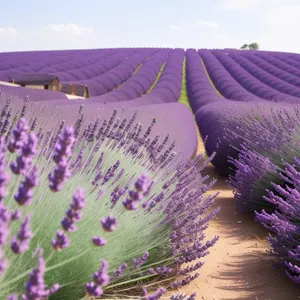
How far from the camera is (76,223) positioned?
2.05 m

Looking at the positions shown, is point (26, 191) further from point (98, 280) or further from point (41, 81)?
point (41, 81)

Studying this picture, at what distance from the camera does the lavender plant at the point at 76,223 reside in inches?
33.9

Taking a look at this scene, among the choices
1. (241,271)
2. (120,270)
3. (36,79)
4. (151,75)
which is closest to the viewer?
(120,270)

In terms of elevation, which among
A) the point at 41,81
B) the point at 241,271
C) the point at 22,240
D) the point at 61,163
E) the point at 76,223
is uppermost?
the point at 61,163

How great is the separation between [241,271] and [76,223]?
4.59 feet

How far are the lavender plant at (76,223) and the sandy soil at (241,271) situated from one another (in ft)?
0.71

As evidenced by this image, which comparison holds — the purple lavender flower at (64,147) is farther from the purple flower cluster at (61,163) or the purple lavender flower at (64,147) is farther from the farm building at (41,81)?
the farm building at (41,81)

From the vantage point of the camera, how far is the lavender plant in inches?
33.9

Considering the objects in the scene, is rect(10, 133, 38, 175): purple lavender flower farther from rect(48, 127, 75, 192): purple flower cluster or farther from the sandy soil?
the sandy soil

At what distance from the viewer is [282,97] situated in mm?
15438

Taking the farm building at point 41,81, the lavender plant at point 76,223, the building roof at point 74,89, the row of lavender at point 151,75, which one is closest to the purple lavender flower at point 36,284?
the lavender plant at point 76,223

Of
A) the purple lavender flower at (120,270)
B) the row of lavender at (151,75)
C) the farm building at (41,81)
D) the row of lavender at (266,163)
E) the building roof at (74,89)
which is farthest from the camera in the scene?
the row of lavender at (151,75)

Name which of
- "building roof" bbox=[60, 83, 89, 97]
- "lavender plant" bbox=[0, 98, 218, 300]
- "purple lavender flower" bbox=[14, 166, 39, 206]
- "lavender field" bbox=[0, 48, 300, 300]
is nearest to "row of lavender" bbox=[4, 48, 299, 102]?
"building roof" bbox=[60, 83, 89, 97]

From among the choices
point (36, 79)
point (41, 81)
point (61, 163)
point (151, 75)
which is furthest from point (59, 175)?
point (151, 75)
